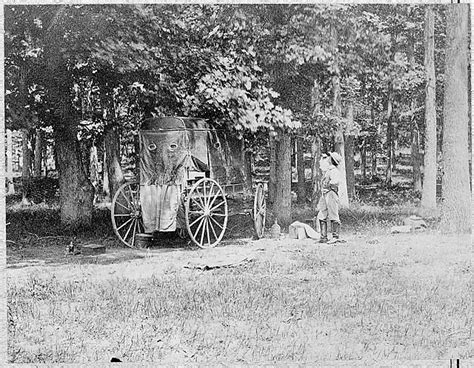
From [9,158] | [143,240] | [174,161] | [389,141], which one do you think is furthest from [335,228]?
[9,158]

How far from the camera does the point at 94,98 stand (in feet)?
17.0

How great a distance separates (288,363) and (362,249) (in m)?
1.02

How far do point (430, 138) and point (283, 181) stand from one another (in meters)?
1.16

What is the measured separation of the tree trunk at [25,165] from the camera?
4.94m

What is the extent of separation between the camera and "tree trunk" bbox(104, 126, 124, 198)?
5.19m

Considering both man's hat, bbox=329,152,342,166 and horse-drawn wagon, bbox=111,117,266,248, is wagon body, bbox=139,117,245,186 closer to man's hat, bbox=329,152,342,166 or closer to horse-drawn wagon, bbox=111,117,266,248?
horse-drawn wagon, bbox=111,117,266,248

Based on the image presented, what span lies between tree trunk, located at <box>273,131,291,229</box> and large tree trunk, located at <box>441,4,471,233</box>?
3.84ft

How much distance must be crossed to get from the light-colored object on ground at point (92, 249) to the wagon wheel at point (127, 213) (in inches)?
6.0

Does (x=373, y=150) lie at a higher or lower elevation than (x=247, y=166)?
higher

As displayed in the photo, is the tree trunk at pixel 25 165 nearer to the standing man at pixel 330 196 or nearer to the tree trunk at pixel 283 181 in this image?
the tree trunk at pixel 283 181

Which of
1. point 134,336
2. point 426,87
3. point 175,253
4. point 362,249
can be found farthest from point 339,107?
point 134,336

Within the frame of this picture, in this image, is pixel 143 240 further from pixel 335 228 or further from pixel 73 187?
pixel 335 228

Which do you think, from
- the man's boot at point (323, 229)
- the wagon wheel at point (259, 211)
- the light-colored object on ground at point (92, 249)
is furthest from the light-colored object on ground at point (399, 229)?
the light-colored object on ground at point (92, 249)

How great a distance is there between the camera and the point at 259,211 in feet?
17.6
